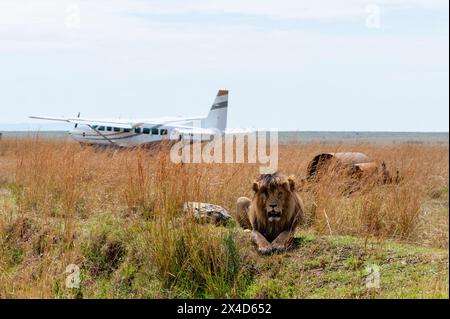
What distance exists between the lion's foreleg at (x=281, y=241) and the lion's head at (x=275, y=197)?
0.16m

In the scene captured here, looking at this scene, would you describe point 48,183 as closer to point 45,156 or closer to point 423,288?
point 45,156

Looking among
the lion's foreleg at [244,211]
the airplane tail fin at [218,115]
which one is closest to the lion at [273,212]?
the lion's foreleg at [244,211]

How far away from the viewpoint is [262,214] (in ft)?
24.3

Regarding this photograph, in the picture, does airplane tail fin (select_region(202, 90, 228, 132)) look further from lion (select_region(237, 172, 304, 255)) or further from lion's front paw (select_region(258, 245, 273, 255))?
lion's front paw (select_region(258, 245, 273, 255))

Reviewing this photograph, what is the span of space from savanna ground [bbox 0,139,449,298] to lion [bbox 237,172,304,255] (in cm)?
14

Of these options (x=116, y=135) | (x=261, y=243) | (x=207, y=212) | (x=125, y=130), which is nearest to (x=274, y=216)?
(x=261, y=243)

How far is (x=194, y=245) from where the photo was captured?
→ 22.3 ft

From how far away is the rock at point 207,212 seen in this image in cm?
715

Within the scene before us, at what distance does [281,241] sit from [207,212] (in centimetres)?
101

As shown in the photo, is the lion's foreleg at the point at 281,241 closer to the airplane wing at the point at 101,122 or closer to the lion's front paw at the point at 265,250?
the lion's front paw at the point at 265,250

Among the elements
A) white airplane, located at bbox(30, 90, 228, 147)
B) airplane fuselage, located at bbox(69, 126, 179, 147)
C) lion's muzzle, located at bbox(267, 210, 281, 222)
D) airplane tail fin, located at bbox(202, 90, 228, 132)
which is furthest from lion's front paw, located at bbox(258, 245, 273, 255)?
airplane tail fin, located at bbox(202, 90, 228, 132)

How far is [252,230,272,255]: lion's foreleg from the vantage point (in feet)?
23.1

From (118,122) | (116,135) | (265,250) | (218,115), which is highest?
(218,115)

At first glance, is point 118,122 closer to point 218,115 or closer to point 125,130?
point 125,130
